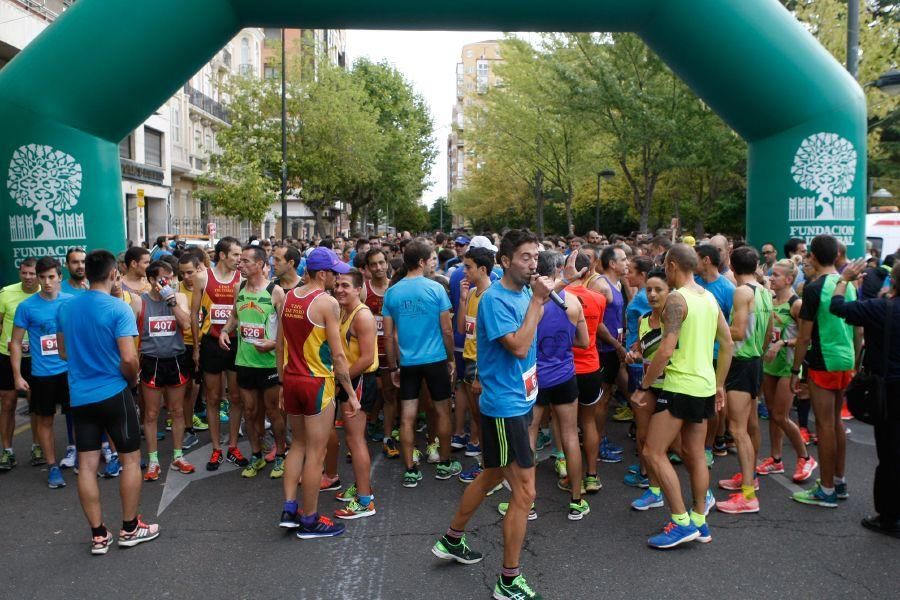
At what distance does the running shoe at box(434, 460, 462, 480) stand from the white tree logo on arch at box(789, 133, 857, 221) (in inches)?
251

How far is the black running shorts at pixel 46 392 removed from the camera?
6.41 meters

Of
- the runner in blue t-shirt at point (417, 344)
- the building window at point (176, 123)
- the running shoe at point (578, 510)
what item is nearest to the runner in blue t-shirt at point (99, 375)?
the runner in blue t-shirt at point (417, 344)

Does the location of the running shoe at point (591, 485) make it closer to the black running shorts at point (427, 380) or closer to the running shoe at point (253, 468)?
the black running shorts at point (427, 380)

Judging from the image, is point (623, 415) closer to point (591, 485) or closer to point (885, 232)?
point (591, 485)

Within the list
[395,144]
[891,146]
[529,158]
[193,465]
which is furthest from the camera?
[395,144]

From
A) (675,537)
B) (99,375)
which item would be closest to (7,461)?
(99,375)

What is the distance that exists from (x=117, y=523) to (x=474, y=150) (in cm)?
3234

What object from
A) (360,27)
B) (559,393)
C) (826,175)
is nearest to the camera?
(559,393)

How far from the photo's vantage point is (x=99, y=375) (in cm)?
487

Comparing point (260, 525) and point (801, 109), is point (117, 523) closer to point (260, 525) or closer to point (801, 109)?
point (260, 525)

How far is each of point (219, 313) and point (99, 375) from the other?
1979mm

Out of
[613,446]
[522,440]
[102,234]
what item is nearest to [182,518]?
[522,440]

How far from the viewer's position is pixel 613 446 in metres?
7.20

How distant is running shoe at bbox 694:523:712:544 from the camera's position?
493cm
